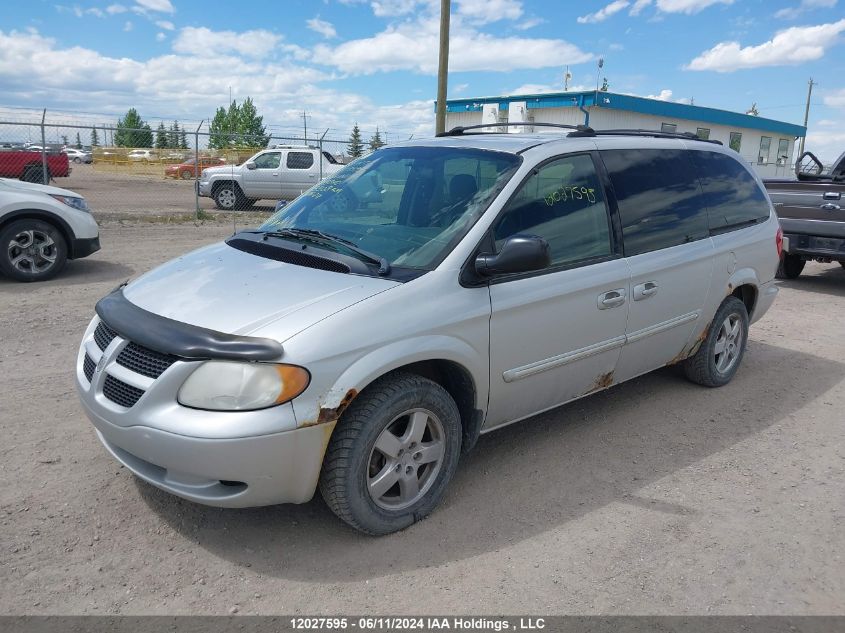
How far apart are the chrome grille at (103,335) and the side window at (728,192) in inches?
156

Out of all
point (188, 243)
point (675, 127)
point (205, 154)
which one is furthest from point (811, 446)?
point (675, 127)

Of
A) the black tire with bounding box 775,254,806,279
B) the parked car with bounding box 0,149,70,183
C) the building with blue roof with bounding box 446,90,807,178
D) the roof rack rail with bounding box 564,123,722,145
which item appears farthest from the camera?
the building with blue roof with bounding box 446,90,807,178

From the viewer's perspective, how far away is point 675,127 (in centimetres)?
3005

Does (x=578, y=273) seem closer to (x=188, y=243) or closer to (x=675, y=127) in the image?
(x=188, y=243)

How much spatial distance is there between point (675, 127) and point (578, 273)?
2898cm

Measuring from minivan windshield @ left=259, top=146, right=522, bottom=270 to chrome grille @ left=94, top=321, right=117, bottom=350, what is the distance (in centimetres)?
113

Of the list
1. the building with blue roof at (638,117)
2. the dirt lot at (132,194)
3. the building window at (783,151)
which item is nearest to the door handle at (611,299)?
the dirt lot at (132,194)

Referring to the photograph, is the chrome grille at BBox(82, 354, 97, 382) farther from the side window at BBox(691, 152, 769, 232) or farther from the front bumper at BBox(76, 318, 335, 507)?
the side window at BBox(691, 152, 769, 232)

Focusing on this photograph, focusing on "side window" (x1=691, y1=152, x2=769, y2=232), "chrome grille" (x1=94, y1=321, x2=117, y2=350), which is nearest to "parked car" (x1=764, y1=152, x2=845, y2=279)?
"side window" (x1=691, y1=152, x2=769, y2=232)

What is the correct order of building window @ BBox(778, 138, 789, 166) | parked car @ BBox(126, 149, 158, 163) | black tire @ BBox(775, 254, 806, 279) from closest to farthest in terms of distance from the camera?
black tire @ BBox(775, 254, 806, 279)
parked car @ BBox(126, 149, 158, 163)
building window @ BBox(778, 138, 789, 166)

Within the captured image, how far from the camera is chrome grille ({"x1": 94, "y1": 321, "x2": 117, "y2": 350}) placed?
3279 millimetres

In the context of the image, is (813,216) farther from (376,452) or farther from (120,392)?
(120,392)

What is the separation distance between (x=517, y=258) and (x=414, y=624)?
1649 mm

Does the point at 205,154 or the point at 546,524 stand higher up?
the point at 205,154
